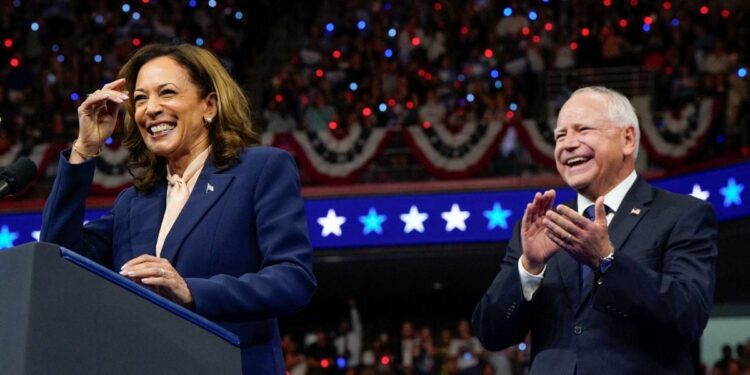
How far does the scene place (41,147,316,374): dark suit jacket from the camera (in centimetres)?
257

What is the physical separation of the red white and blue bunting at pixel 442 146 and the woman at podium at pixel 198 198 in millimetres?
8782

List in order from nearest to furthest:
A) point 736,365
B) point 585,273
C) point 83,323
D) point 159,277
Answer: point 83,323
point 159,277
point 585,273
point 736,365

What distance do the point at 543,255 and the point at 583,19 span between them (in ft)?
35.7

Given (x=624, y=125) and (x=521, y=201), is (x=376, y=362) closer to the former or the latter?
(x=521, y=201)

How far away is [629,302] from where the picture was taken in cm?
295

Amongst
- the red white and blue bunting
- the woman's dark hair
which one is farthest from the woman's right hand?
the red white and blue bunting

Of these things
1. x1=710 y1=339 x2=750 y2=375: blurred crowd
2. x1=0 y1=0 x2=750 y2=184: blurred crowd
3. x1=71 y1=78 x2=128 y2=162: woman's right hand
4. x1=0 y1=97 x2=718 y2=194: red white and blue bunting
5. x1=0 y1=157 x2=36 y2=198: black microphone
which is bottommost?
x1=710 y1=339 x2=750 y2=375: blurred crowd

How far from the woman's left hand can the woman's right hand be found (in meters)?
0.44

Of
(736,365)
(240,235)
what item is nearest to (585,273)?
(240,235)

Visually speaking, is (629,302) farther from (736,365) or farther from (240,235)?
(736,365)

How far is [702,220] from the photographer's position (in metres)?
3.18

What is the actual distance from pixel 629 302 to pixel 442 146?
902cm

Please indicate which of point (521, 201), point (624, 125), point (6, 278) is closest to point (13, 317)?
point (6, 278)

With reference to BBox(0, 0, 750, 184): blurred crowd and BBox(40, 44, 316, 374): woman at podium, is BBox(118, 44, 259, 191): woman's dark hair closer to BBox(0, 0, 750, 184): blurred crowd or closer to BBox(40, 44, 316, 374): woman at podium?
BBox(40, 44, 316, 374): woman at podium
